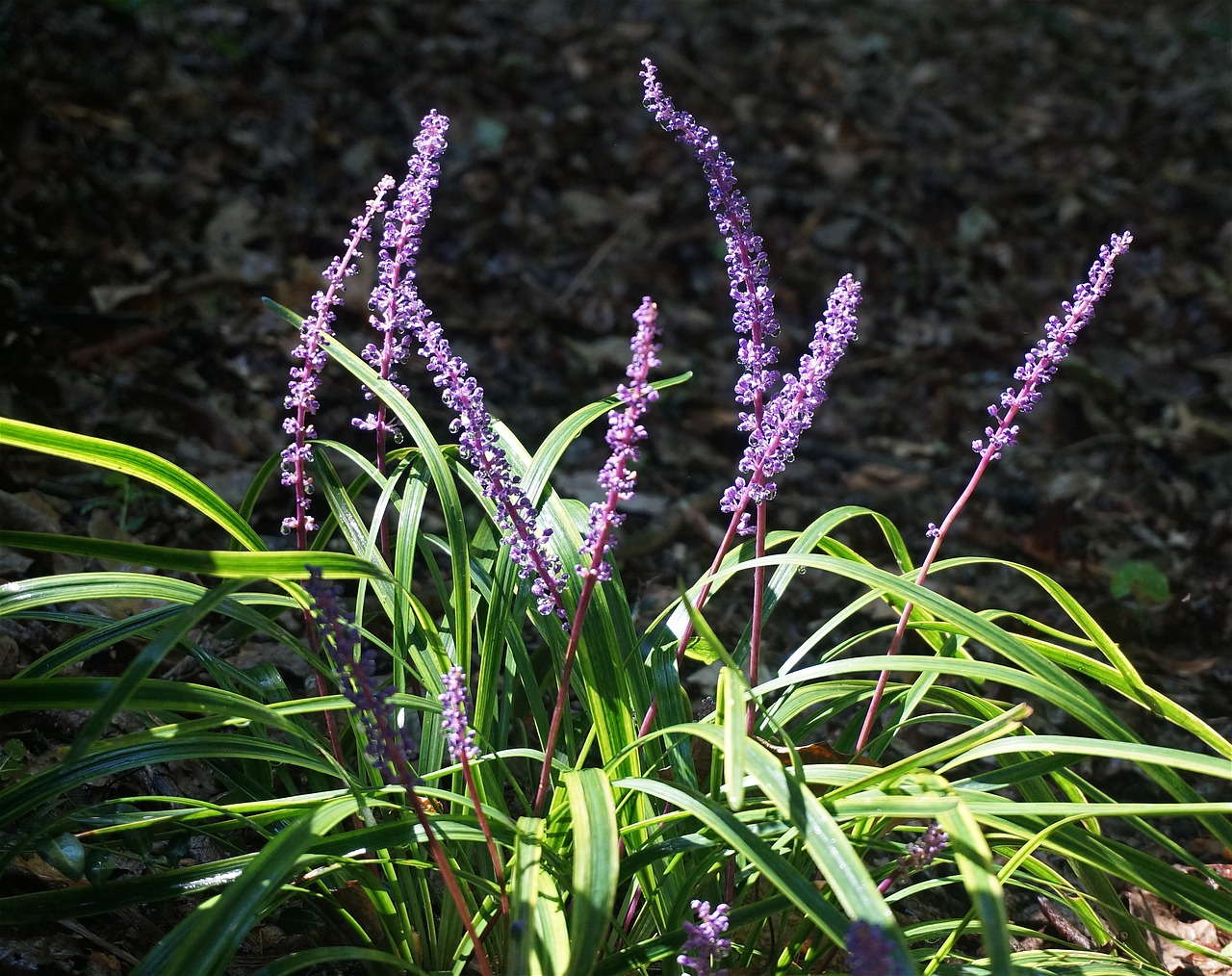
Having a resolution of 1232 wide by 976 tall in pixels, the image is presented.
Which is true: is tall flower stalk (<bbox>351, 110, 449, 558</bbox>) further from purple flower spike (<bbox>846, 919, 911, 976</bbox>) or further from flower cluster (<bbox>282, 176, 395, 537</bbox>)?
purple flower spike (<bbox>846, 919, 911, 976</bbox>)

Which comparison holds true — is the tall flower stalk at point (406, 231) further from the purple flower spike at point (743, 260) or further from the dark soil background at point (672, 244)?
the dark soil background at point (672, 244)

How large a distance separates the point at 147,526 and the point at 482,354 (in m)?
1.82

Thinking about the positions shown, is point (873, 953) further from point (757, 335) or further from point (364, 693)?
point (757, 335)

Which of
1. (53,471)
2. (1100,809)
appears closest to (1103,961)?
(1100,809)

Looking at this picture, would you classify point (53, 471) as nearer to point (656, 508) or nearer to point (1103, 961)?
point (656, 508)

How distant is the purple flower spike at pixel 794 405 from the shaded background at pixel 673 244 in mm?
1704

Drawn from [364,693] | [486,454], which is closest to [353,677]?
[364,693]

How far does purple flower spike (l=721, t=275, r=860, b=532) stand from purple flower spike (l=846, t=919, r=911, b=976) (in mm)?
616

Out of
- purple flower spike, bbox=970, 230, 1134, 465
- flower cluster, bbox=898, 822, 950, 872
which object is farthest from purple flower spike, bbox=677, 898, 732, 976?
purple flower spike, bbox=970, 230, 1134, 465

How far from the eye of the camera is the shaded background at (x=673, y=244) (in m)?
3.73

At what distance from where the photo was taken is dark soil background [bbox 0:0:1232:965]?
3729 millimetres

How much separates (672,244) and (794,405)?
414 centimetres

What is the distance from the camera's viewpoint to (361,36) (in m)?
6.12

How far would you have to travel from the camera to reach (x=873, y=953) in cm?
112
